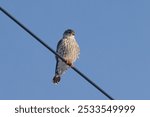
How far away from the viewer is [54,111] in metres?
7.75

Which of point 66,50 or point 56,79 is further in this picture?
point 56,79

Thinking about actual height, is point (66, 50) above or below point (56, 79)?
above

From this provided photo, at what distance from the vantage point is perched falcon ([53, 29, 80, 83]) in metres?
12.3

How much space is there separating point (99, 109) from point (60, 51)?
4.80 meters

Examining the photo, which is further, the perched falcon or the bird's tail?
the bird's tail

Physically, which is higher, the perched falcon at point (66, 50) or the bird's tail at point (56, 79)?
the perched falcon at point (66, 50)

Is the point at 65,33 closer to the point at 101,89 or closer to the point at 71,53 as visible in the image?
the point at 71,53

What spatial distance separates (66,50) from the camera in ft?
40.7

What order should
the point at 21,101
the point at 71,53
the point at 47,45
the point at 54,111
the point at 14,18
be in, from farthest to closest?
the point at 71,53
the point at 21,101
the point at 54,111
the point at 47,45
the point at 14,18

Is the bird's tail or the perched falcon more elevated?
the perched falcon

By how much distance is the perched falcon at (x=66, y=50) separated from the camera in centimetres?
1228

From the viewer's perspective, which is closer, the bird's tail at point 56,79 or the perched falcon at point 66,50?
the perched falcon at point 66,50

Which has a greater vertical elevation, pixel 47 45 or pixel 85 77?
pixel 47 45

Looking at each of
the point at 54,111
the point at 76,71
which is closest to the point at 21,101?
the point at 54,111
